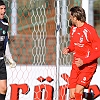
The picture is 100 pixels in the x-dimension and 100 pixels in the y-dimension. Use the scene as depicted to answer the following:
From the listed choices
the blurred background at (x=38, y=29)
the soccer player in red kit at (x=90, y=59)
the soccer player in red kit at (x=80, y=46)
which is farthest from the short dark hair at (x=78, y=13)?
the blurred background at (x=38, y=29)

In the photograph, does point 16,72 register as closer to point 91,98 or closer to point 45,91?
point 45,91

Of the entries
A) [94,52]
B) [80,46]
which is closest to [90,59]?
[94,52]

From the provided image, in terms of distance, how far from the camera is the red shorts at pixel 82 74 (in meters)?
6.30

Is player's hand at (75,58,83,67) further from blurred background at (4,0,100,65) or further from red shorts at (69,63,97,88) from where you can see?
blurred background at (4,0,100,65)

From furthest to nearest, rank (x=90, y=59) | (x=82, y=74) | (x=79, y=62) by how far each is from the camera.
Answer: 1. (x=82, y=74)
2. (x=90, y=59)
3. (x=79, y=62)

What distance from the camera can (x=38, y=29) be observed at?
26.1 feet

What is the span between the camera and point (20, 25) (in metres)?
8.46

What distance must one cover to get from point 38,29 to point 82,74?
74.0 inches

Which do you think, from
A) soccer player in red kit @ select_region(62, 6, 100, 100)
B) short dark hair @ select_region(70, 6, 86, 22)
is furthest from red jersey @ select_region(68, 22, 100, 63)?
short dark hair @ select_region(70, 6, 86, 22)

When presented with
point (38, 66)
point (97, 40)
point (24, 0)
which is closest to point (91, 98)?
point (38, 66)

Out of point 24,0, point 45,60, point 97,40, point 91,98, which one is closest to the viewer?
point 97,40

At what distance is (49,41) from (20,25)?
0.69m

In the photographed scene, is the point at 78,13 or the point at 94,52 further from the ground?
the point at 78,13

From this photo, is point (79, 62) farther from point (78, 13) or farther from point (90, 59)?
point (78, 13)
